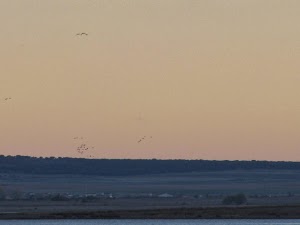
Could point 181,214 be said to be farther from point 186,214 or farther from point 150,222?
point 150,222

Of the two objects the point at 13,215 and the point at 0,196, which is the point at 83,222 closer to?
the point at 13,215

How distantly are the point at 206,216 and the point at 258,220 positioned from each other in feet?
18.9

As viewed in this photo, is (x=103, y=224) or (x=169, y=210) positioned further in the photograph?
(x=169, y=210)

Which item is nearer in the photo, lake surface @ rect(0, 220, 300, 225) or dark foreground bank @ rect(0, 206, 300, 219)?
lake surface @ rect(0, 220, 300, 225)

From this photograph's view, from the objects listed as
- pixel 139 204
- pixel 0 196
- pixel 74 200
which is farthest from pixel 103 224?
pixel 0 196

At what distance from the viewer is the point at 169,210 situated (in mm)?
→ 134375

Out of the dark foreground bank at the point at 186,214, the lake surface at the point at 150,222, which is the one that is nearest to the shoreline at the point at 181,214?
the dark foreground bank at the point at 186,214

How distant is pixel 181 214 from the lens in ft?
422

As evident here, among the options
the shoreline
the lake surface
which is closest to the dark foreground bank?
the shoreline

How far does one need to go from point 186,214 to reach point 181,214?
2.40 feet

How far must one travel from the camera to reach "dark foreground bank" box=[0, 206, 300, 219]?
12456cm

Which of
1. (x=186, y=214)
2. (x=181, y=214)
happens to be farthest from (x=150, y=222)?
(x=181, y=214)

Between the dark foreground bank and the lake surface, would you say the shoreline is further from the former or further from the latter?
the lake surface

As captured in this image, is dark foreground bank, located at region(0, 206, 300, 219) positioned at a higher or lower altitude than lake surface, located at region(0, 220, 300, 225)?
higher
